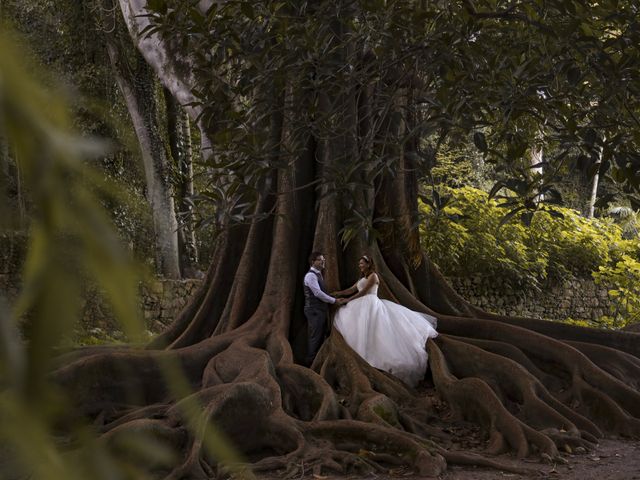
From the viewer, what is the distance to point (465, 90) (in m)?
4.04

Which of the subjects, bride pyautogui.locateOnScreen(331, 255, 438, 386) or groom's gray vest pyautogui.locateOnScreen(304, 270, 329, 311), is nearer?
bride pyautogui.locateOnScreen(331, 255, 438, 386)

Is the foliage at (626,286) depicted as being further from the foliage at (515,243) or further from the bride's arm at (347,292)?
the bride's arm at (347,292)

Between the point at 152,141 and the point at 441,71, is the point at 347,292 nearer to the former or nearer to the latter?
the point at 441,71

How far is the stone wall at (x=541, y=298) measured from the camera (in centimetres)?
1584

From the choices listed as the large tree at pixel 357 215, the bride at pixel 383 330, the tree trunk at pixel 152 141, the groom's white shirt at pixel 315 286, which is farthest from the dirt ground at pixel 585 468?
the tree trunk at pixel 152 141

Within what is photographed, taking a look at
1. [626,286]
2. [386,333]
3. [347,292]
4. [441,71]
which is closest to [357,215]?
[441,71]

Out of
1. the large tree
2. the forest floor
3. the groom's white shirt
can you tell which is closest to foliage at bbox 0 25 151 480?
the large tree

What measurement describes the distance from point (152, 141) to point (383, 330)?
33.6 ft

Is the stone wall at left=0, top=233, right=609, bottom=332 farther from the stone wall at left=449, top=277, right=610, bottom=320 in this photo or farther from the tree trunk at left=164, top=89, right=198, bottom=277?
the tree trunk at left=164, top=89, right=198, bottom=277

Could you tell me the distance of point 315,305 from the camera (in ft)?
27.6

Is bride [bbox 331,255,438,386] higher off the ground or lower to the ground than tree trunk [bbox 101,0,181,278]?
lower

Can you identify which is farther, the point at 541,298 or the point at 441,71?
the point at 541,298

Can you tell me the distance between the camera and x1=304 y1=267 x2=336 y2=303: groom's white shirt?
8.34 meters

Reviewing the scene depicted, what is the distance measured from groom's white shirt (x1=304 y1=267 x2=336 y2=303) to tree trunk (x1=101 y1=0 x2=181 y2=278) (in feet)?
27.8
